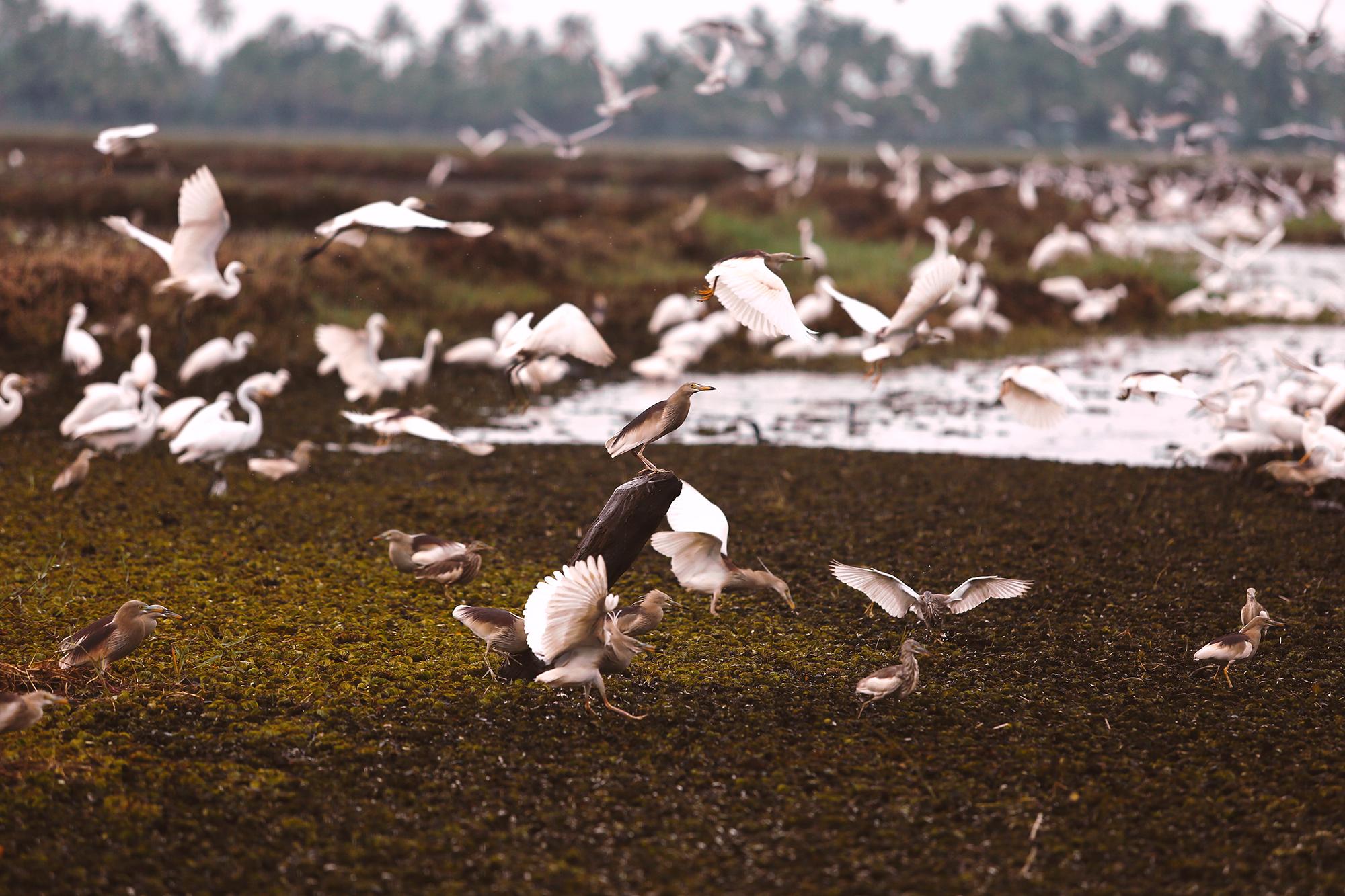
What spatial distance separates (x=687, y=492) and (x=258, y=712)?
1.67 m

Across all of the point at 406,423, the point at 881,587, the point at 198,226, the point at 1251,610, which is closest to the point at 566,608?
the point at 881,587

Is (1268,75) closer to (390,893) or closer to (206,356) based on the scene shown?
(206,356)

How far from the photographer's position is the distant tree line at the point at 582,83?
75.9 metres

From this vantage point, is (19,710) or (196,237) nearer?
(19,710)

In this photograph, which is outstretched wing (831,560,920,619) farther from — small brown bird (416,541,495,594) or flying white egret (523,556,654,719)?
small brown bird (416,541,495,594)

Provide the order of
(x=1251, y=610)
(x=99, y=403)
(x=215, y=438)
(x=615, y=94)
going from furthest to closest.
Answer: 1. (x=615, y=94)
2. (x=99, y=403)
3. (x=215, y=438)
4. (x=1251, y=610)

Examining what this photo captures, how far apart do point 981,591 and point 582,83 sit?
92.8m

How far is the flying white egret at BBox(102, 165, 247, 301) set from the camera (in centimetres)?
548

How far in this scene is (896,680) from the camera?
13.3 feet

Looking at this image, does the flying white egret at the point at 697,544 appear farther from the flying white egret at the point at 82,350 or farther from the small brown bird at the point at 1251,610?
the flying white egret at the point at 82,350

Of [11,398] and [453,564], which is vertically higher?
[453,564]

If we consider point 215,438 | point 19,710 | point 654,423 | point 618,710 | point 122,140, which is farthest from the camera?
point 215,438

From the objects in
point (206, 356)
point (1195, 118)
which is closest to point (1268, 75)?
point (1195, 118)

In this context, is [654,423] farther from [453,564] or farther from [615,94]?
[615,94]
